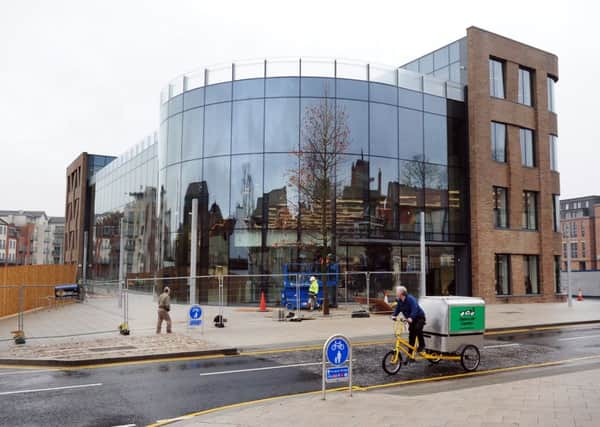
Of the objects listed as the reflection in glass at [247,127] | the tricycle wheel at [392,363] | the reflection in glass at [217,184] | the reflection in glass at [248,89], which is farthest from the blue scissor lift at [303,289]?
the tricycle wheel at [392,363]

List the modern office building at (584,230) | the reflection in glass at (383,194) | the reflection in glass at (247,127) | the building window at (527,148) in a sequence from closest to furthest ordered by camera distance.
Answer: the reflection in glass at (383,194) < the reflection in glass at (247,127) < the building window at (527,148) < the modern office building at (584,230)

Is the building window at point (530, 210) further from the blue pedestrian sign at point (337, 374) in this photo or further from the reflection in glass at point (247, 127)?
the blue pedestrian sign at point (337, 374)

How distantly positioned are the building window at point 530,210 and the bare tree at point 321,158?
45.3 ft

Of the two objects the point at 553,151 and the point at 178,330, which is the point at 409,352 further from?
the point at 553,151

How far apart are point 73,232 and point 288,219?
4971 cm

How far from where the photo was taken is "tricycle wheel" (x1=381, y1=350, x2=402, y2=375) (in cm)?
1073

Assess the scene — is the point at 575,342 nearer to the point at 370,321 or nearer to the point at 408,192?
the point at 370,321

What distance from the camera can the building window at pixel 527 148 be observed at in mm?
34656

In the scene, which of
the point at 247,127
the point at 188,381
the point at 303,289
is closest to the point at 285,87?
the point at 247,127

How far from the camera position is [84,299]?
34.0 m

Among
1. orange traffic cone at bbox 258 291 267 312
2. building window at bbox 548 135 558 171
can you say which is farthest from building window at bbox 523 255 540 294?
orange traffic cone at bbox 258 291 267 312

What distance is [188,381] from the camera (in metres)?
10.3

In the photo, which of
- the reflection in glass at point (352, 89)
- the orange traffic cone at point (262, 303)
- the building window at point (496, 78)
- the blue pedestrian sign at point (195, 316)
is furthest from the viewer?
the building window at point (496, 78)

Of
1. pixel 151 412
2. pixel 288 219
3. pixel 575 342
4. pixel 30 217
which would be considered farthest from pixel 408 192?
pixel 30 217
